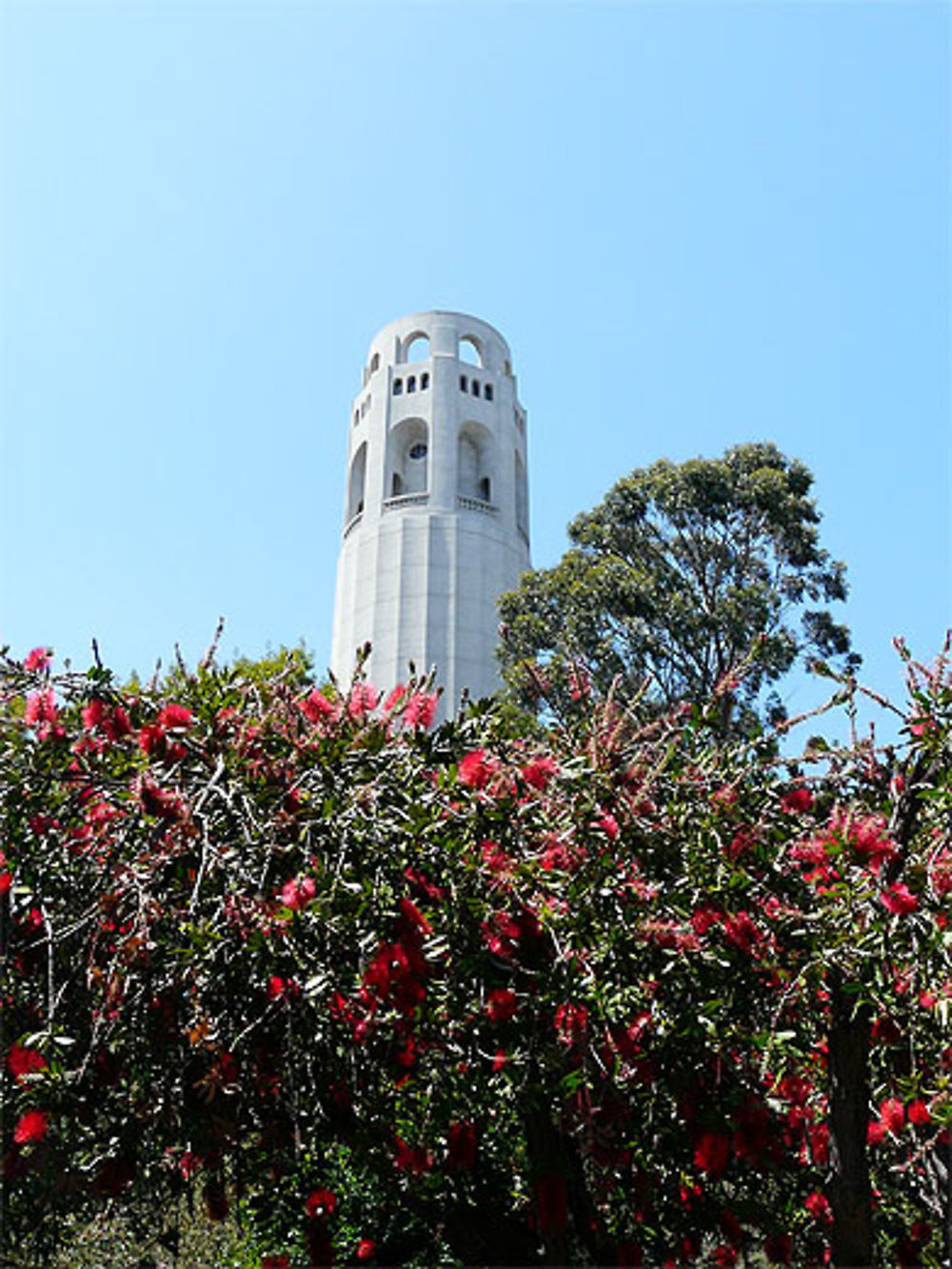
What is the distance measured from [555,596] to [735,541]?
10.4ft

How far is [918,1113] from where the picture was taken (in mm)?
2936

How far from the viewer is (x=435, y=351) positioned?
32.4 m

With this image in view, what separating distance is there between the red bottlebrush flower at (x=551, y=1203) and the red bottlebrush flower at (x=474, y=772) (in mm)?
1155

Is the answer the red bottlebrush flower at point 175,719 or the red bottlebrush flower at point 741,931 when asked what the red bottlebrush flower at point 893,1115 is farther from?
the red bottlebrush flower at point 175,719

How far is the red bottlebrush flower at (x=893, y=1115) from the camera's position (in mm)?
3072

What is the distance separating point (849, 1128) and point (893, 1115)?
225 millimetres

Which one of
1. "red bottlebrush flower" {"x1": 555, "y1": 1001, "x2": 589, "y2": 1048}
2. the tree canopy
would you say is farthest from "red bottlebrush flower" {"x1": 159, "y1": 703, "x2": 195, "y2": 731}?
the tree canopy

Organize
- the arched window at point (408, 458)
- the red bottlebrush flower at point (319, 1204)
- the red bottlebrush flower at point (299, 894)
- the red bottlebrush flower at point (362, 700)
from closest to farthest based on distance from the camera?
the red bottlebrush flower at point (299, 894) < the red bottlebrush flower at point (319, 1204) < the red bottlebrush flower at point (362, 700) < the arched window at point (408, 458)

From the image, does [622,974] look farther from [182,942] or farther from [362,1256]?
[362,1256]

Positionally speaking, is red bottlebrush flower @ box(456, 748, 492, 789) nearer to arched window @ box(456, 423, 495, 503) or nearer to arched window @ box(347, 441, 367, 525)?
arched window @ box(456, 423, 495, 503)

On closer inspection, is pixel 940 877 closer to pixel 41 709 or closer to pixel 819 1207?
pixel 819 1207

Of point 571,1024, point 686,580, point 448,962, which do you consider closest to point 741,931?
point 571,1024

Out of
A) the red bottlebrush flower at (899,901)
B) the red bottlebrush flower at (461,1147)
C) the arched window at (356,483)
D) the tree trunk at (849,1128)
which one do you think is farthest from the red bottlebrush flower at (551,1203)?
the arched window at (356,483)

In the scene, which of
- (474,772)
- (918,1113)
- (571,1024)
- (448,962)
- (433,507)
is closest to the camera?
(571,1024)
